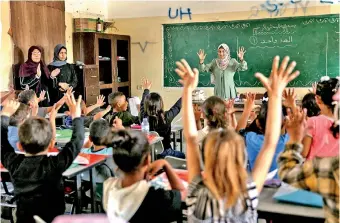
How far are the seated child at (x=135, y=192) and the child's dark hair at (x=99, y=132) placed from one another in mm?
996

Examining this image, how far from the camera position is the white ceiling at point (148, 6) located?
636 centimetres

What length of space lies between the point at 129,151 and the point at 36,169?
611 millimetres

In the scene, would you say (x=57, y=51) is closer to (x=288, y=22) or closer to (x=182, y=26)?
(x=182, y=26)

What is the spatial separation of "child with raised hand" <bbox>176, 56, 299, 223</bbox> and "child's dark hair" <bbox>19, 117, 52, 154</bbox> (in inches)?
33.8

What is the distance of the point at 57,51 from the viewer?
18.2 ft

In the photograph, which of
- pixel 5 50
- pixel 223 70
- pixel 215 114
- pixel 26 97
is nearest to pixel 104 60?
pixel 5 50

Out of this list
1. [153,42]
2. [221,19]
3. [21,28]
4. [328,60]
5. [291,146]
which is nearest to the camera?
[291,146]

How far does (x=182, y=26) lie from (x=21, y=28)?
2.74 meters

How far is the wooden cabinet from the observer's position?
20.9 ft

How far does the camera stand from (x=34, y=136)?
6.52 ft

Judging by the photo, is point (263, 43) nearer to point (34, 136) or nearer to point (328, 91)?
point (328, 91)

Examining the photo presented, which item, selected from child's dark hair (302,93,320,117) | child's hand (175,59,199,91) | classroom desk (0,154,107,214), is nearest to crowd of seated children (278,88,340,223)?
child's hand (175,59,199,91)

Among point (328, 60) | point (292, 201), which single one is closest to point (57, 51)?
point (328, 60)

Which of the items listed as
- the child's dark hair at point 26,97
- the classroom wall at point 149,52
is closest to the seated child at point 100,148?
the child's dark hair at point 26,97
